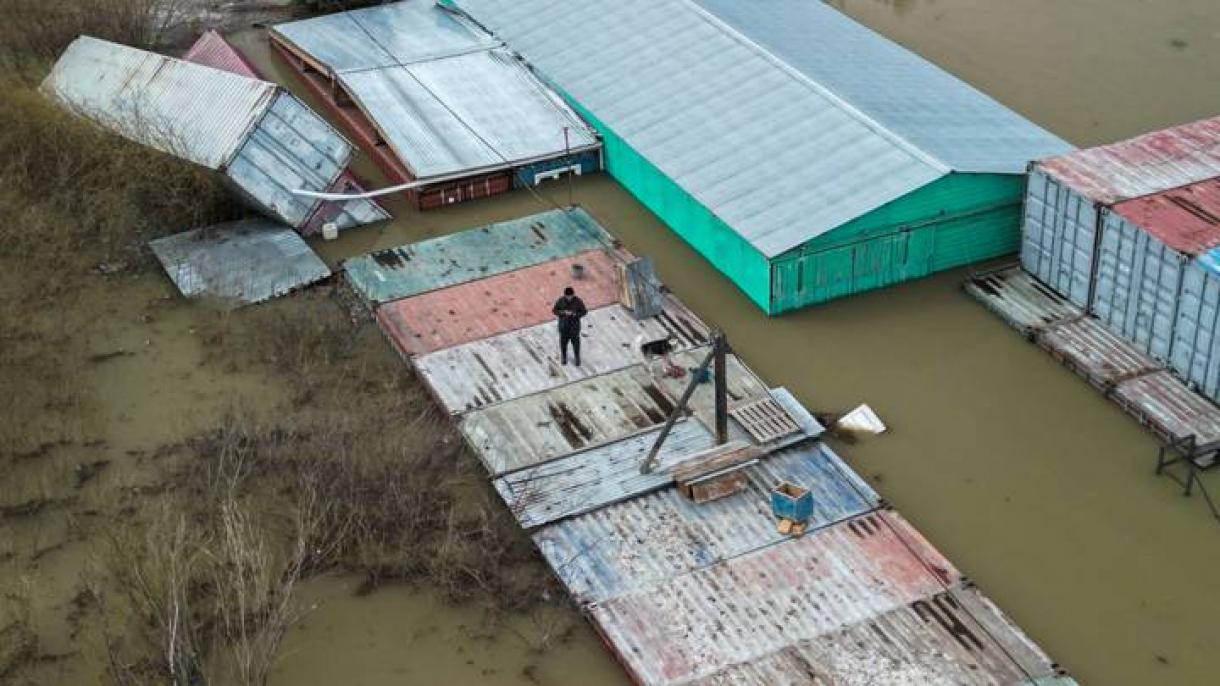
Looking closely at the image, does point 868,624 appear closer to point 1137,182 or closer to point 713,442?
point 713,442

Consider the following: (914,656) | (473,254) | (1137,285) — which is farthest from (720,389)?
(473,254)

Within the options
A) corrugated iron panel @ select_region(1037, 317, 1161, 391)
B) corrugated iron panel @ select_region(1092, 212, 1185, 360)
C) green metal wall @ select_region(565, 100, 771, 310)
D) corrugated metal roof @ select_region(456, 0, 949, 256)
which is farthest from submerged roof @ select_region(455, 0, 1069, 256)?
corrugated iron panel @ select_region(1037, 317, 1161, 391)

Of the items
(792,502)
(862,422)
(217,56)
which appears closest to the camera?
(792,502)

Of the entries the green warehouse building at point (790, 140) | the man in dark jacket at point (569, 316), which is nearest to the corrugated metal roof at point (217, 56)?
the green warehouse building at point (790, 140)

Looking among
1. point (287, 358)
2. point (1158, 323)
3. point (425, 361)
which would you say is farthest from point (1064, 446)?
point (287, 358)

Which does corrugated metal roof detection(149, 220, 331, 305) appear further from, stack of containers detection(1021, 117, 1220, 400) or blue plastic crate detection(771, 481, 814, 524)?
stack of containers detection(1021, 117, 1220, 400)

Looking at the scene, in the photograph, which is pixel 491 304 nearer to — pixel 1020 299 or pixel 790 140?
pixel 790 140

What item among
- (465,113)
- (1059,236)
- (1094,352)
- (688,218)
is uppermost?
(465,113)
